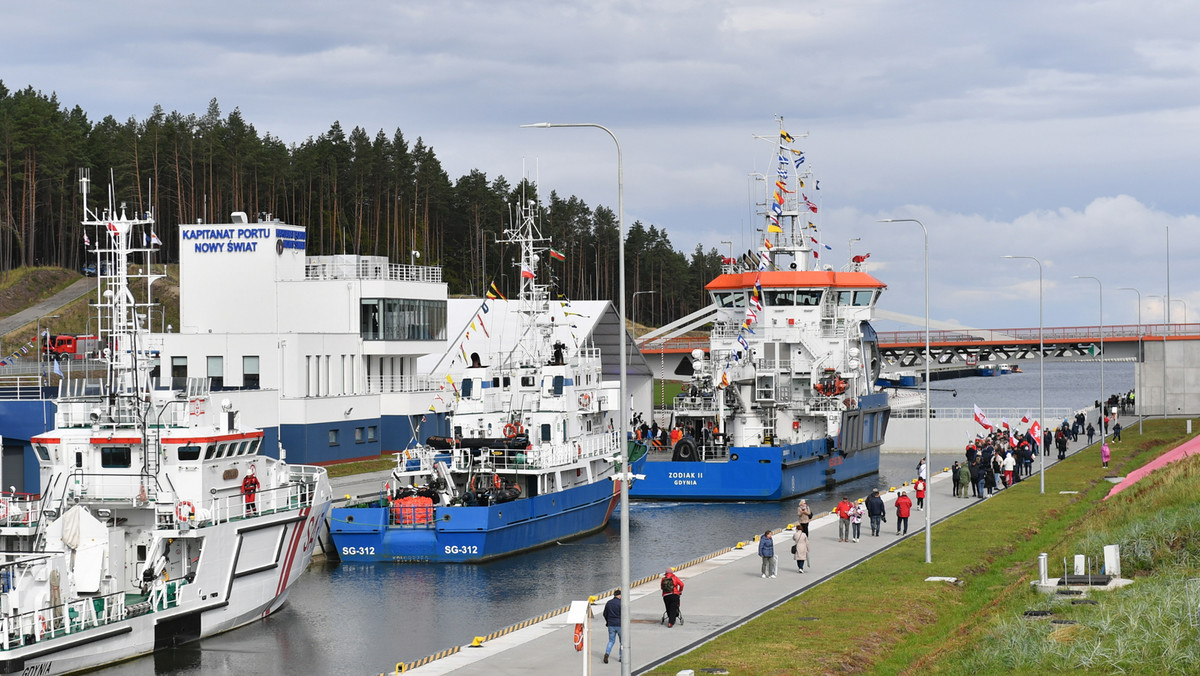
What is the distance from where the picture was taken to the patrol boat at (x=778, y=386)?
52.1 metres

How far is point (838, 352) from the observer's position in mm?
58438

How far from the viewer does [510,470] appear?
39875 millimetres

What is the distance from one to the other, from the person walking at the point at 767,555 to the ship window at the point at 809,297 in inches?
1154

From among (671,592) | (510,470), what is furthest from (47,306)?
(671,592)

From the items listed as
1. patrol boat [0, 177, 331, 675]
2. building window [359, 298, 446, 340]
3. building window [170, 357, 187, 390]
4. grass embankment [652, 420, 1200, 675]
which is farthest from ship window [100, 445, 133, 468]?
building window [359, 298, 446, 340]

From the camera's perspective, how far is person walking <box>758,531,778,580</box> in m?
30.3

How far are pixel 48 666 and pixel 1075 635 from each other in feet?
57.6

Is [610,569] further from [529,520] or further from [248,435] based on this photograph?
[248,435]

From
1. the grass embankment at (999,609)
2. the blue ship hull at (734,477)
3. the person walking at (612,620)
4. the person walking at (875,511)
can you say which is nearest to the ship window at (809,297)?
the blue ship hull at (734,477)

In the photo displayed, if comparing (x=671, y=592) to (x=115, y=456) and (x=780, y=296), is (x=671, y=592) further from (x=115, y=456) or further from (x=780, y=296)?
(x=780, y=296)

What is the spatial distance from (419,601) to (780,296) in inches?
1218

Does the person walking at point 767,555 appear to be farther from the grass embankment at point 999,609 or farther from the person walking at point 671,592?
the person walking at point 671,592

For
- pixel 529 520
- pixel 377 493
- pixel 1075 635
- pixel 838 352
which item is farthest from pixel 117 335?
pixel 838 352

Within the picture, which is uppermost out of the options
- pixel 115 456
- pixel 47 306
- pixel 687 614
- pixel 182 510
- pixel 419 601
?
pixel 47 306
